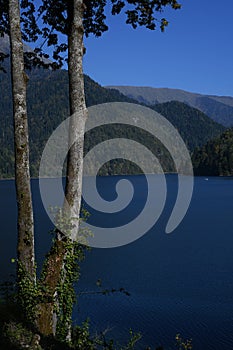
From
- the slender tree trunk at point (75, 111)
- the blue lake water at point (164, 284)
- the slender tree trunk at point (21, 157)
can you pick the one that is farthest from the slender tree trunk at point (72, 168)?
the blue lake water at point (164, 284)

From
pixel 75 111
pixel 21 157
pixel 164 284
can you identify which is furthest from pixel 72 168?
pixel 164 284

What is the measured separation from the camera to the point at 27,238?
8234 mm

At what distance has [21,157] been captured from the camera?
8297 mm

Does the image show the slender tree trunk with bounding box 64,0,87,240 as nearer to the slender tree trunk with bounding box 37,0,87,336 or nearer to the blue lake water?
the slender tree trunk with bounding box 37,0,87,336

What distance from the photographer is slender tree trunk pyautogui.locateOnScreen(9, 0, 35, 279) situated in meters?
8.24

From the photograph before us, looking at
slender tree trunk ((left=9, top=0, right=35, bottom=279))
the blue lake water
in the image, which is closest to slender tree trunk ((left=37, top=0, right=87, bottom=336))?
slender tree trunk ((left=9, top=0, right=35, bottom=279))

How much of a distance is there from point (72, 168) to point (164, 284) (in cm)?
2406

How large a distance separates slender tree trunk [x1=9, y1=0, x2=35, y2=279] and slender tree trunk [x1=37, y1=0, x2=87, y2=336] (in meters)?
0.49

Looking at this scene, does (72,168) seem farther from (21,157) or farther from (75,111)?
(75,111)

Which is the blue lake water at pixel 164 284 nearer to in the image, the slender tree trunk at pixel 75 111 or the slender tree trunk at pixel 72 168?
the slender tree trunk at pixel 72 168

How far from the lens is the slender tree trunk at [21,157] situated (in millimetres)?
8242

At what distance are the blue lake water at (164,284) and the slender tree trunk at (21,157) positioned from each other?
92.9 inches

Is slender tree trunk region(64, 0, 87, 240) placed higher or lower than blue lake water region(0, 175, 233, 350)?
higher

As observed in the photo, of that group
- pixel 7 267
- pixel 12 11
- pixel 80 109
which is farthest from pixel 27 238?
pixel 7 267
